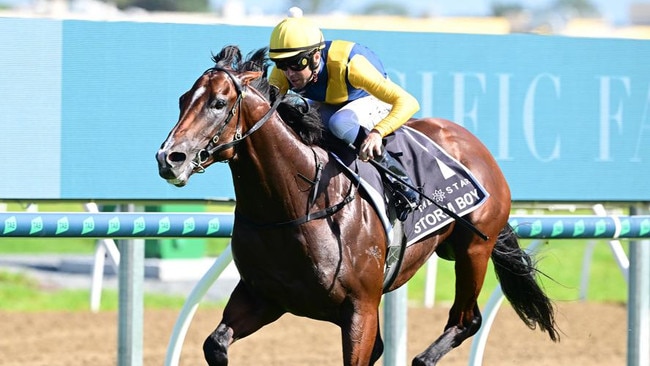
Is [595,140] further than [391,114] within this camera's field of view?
Yes

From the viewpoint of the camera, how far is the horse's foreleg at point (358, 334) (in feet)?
14.0

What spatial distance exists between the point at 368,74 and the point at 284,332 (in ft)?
16.2

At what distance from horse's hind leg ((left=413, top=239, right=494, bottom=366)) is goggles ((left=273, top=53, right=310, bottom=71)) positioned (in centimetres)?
128

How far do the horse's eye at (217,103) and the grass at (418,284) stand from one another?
16.2 ft

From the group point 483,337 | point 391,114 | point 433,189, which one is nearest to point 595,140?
point 483,337

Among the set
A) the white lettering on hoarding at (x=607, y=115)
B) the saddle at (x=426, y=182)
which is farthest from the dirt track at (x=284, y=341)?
the saddle at (x=426, y=182)

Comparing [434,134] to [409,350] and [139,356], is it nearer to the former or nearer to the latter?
[139,356]

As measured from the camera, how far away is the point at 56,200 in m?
5.42

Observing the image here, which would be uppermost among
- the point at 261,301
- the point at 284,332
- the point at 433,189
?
the point at 433,189

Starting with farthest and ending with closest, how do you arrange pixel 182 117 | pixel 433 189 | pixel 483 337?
pixel 483 337 < pixel 433 189 < pixel 182 117

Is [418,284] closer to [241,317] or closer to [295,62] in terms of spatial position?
[241,317]

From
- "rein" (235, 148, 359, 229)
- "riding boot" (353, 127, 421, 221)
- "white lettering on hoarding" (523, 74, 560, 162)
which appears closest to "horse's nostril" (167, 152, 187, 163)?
"rein" (235, 148, 359, 229)

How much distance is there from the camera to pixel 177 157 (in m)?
3.72

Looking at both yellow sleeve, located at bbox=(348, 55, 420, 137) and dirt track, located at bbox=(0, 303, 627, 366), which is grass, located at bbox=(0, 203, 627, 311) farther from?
yellow sleeve, located at bbox=(348, 55, 420, 137)
